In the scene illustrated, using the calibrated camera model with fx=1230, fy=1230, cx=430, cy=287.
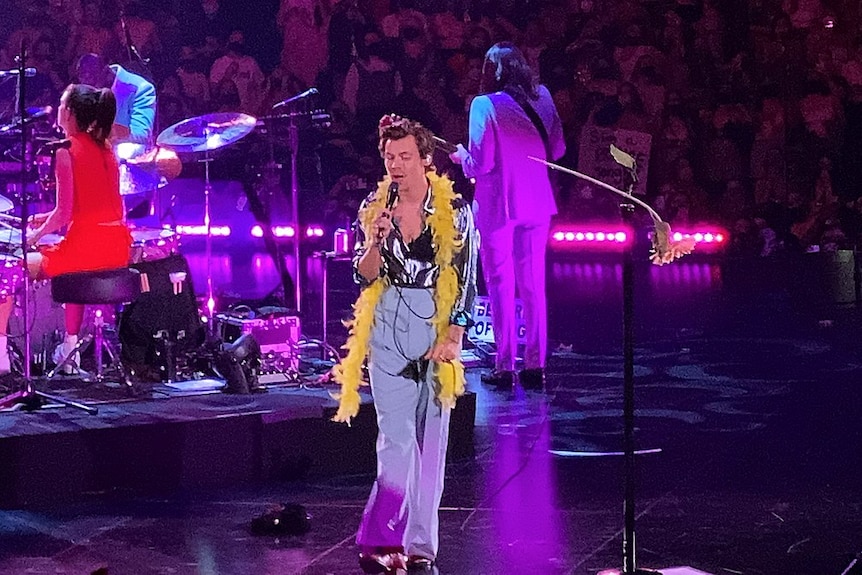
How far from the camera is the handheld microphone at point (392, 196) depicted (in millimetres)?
4184

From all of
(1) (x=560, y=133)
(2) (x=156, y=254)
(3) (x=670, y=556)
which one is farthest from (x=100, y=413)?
(1) (x=560, y=133)

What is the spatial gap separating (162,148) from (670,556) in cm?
394

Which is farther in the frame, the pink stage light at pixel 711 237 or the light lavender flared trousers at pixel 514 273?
the pink stage light at pixel 711 237

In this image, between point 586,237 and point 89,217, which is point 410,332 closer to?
point 89,217

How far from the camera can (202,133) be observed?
7000 mm

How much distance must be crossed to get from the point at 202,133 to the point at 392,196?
3.09 metres

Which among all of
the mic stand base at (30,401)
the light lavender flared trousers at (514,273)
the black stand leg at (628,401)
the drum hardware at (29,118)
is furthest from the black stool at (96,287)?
the black stand leg at (628,401)

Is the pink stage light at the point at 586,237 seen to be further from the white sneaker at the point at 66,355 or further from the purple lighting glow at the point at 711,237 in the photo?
the white sneaker at the point at 66,355

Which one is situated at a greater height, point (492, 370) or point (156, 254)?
point (156, 254)

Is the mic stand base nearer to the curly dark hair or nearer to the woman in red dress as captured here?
the woman in red dress

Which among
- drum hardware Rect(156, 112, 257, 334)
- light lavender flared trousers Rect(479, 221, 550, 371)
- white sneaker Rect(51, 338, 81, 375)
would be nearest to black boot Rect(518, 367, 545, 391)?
light lavender flared trousers Rect(479, 221, 550, 371)

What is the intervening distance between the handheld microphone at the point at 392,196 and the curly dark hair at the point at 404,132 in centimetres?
14

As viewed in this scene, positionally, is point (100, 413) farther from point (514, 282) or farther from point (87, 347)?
point (514, 282)

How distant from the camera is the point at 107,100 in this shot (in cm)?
588
